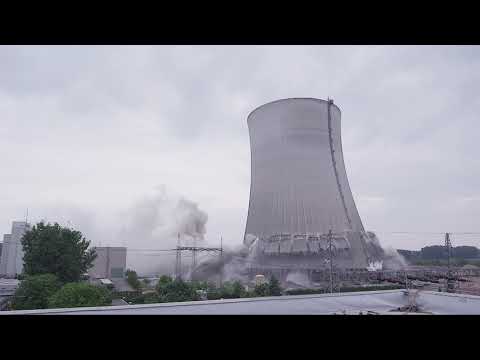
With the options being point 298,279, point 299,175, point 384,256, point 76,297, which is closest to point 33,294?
point 76,297

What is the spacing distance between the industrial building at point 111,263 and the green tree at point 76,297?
17.5 meters

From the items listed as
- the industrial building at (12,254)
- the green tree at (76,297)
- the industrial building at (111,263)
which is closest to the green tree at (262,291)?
the green tree at (76,297)

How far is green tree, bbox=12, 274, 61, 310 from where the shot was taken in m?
9.34

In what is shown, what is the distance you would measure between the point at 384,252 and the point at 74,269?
13384 millimetres

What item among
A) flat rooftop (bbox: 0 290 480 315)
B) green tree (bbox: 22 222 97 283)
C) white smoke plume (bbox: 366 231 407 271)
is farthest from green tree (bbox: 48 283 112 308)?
white smoke plume (bbox: 366 231 407 271)

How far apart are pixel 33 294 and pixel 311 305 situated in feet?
29.1

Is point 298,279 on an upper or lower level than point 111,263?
upper

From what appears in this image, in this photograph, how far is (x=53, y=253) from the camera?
12.0 meters

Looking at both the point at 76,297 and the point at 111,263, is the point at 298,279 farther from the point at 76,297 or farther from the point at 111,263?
the point at 111,263
